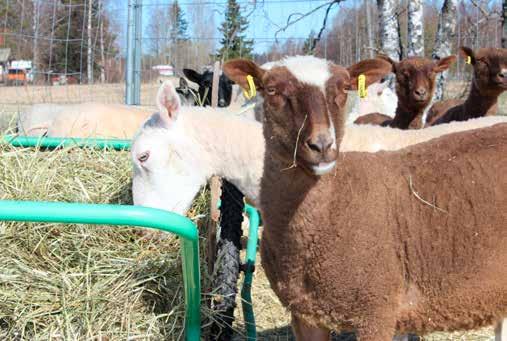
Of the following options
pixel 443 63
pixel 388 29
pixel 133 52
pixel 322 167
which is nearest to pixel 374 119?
pixel 388 29

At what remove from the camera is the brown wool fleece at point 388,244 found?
2543 mm

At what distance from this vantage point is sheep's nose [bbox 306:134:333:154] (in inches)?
88.7

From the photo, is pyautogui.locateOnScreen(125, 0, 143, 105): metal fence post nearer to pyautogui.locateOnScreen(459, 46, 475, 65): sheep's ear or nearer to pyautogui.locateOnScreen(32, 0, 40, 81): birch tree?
pyautogui.locateOnScreen(32, 0, 40, 81): birch tree

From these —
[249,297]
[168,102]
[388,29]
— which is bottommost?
[249,297]

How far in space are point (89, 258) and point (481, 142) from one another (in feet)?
6.78

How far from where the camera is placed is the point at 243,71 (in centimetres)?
281

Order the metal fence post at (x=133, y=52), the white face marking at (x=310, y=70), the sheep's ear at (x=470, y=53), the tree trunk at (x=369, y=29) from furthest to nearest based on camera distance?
1. the tree trunk at (x=369, y=29)
2. the metal fence post at (x=133, y=52)
3. the sheep's ear at (x=470, y=53)
4. the white face marking at (x=310, y=70)

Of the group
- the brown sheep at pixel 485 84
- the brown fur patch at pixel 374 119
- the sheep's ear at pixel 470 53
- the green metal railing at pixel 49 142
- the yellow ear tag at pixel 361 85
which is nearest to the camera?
the yellow ear tag at pixel 361 85

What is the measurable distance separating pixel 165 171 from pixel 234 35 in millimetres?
5691

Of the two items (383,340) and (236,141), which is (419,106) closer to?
(236,141)

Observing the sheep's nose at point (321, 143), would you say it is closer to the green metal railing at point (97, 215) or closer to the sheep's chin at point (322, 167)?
the sheep's chin at point (322, 167)

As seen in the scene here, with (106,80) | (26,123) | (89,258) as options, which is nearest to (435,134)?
(89,258)

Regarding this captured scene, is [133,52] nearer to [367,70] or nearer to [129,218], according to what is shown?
[367,70]

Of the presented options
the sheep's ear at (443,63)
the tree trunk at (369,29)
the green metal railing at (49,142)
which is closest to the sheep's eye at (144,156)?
the green metal railing at (49,142)
